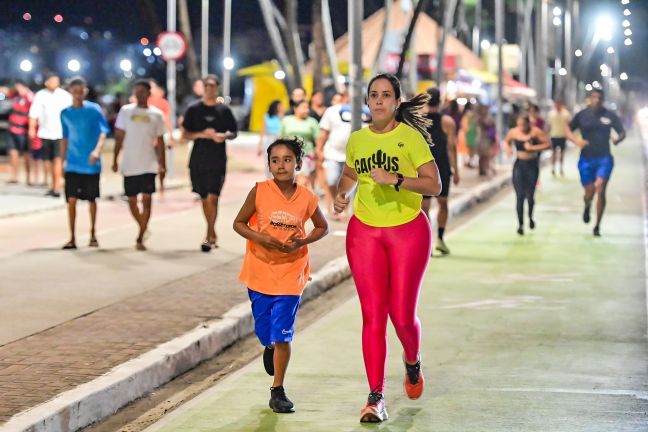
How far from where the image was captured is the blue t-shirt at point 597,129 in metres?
19.1

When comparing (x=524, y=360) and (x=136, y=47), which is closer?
(x=524, y=360)

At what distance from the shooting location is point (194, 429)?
7.82 metres

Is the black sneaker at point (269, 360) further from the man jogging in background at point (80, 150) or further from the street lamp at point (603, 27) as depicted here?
the street lamp at point (603, 27)

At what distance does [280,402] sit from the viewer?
8.21m

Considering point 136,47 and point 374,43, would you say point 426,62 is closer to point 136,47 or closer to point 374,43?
point 374,43

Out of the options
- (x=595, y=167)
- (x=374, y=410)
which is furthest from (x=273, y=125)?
(x=374, y=410)

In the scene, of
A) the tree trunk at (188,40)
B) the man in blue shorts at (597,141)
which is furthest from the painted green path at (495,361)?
the tree trunk at (188,40)

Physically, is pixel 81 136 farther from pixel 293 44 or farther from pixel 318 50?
pixel 318 50

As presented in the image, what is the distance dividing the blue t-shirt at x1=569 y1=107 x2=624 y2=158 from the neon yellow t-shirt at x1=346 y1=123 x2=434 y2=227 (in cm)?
1139

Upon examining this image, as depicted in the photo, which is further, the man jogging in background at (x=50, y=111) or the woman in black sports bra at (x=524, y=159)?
the man jogging in background at (x=50, y=111)

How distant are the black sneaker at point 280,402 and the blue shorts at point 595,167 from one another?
11.6 m

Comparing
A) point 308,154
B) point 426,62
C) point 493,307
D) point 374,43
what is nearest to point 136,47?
point 426,62

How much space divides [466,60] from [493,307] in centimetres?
3725

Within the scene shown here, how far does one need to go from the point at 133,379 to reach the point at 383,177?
6.33 ft
